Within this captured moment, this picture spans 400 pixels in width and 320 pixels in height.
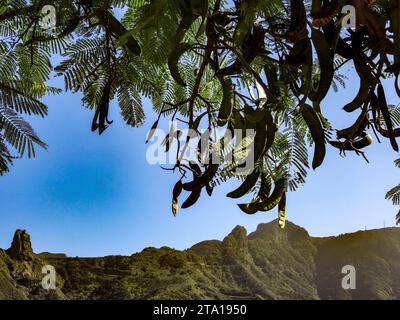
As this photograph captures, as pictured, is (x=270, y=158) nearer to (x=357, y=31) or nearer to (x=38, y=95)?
(x=357, y=31)

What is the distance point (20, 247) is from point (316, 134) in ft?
8.38

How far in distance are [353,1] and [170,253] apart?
2.75m

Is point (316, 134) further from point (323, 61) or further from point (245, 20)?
point (245, 20)

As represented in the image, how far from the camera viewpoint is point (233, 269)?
396 centimetres

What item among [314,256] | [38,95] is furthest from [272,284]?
[38,95]

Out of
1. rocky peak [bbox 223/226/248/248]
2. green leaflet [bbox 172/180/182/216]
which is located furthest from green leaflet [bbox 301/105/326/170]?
rocky peak [bbox 223/226/248/248]

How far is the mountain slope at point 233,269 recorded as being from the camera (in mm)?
3492

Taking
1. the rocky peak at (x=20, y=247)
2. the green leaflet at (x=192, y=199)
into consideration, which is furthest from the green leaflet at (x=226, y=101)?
the rocky peak at (x=20, y=247)

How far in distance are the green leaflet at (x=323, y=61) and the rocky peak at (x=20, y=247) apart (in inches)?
104

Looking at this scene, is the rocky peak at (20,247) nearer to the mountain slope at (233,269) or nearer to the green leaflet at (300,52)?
the mountain slope at (233,269)

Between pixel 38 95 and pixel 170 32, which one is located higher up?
pixel 38 95

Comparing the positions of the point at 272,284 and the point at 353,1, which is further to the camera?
the point at 272,284

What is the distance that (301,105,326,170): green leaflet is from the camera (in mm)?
1456
